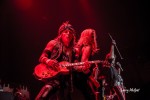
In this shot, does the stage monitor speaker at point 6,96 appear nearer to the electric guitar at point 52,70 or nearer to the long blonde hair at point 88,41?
the electric guitar at point 52,70

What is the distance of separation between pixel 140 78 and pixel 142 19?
79.5 inches

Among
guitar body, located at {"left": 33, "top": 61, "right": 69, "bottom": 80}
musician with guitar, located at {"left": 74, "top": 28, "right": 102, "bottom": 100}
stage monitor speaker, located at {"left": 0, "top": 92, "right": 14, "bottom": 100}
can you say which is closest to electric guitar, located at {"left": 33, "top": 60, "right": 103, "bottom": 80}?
guitar body, located at {"left": 33, "top": 61, "right": 69, "bottom": 80}

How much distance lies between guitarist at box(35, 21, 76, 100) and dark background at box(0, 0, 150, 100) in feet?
13.9

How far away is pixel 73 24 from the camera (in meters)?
10.1

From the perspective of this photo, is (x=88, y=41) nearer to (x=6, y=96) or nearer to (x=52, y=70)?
(x=52, y=70)

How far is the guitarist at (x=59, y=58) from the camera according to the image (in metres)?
4.99

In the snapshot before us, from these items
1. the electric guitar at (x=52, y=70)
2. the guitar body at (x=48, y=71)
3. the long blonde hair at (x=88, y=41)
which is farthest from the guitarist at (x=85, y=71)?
the guitar body at (x=48, y=71)

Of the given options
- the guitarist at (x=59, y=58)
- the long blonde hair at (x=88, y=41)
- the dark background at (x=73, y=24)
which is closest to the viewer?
the guitarist at (x=59, y=58)

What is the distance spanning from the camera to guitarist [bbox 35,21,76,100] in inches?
196

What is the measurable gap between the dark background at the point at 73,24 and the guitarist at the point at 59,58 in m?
4.25

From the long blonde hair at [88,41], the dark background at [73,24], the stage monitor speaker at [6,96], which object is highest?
the dark background at [73,24]

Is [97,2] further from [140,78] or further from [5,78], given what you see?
[5,78]

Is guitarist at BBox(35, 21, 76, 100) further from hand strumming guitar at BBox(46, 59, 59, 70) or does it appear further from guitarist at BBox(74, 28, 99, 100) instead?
guitarist at BBox(74, 28, 99, 100)

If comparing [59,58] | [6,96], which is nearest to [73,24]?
[59,58]
